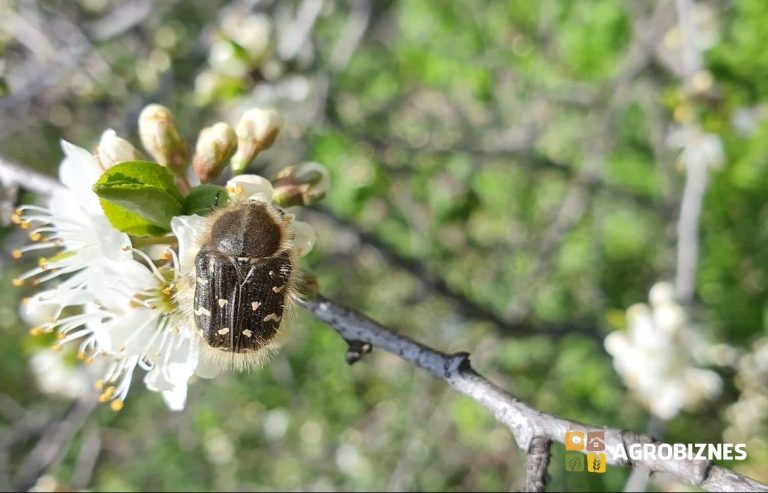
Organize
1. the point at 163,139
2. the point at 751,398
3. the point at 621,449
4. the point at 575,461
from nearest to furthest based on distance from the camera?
the point at 621,449 < the point at 575,461 < the point at 163,139 < the point at 751,398

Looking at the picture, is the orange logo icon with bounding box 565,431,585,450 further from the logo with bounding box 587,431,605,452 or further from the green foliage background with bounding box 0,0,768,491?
the green foliage background with bounding box 0,0,768,491

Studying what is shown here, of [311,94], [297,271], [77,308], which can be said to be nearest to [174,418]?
[77,308]

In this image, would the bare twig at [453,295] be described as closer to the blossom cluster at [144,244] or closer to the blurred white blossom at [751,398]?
the blurred white blossom at [751,398]

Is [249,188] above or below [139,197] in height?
above

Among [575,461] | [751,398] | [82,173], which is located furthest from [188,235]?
[751,398]

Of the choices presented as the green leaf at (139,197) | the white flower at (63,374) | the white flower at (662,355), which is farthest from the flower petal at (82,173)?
the white flower at (63,374)

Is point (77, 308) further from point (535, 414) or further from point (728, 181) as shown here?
point (728, 181)

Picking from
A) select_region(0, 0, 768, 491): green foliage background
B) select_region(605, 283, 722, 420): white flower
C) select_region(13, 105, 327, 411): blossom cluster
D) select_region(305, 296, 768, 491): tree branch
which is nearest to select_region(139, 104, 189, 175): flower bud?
select_region(13, 105, 327, 411): blossom cluster

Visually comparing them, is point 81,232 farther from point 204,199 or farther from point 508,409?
point 508,409
